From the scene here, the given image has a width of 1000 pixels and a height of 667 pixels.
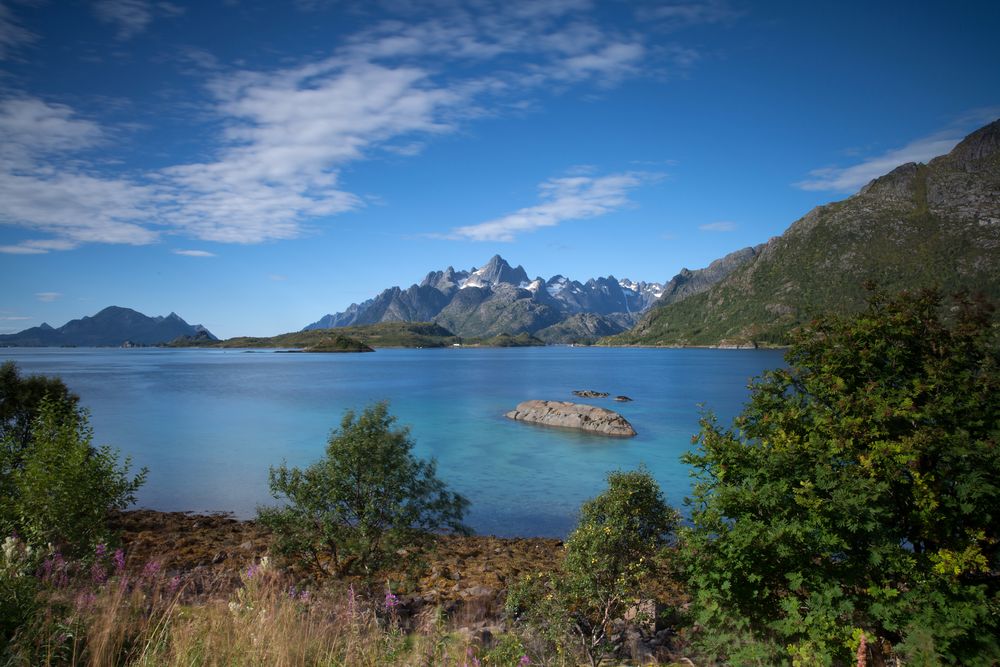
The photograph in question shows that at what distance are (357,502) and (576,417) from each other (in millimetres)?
53504

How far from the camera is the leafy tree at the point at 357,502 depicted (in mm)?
17859

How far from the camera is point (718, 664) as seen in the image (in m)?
12.4

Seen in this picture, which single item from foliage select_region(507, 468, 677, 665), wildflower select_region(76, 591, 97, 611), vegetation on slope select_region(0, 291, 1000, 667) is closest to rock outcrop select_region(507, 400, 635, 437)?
foliage select_region(507, 468, 677, 665)

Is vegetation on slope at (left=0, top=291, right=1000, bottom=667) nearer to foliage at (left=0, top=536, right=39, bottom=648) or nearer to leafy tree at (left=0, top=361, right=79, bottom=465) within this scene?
foliage at (left=0, top=536, right=39, bottom=648)

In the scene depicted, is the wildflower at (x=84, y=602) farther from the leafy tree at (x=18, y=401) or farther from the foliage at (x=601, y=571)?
the leafy tree at (x=18, y=401)

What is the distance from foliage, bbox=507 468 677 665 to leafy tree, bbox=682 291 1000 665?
2.66 metres

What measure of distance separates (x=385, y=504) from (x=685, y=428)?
5664cm

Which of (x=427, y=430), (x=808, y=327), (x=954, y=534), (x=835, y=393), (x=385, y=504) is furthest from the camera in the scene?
(x=427, y=430)

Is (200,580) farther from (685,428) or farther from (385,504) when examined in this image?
(685,428)

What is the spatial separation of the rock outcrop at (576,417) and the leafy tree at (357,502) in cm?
4837

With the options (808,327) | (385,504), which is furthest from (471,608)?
(808,327)

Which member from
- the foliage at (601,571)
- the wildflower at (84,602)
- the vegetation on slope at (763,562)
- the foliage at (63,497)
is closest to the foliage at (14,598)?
the vegetation on slope at (763,562)

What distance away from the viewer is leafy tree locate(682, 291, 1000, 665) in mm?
10797

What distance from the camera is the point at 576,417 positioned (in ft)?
228
